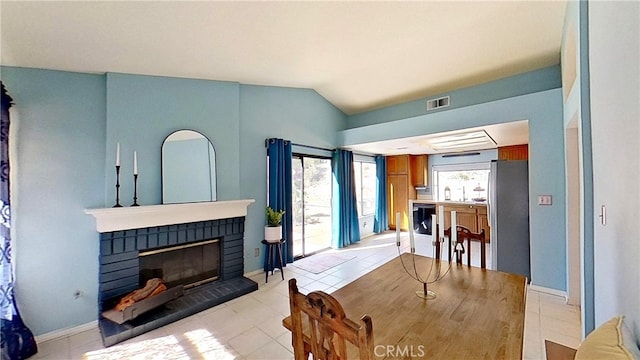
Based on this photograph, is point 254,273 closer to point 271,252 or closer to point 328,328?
point 271,252

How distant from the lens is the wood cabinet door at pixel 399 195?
6.82 metres

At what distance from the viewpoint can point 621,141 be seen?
1.08 metres

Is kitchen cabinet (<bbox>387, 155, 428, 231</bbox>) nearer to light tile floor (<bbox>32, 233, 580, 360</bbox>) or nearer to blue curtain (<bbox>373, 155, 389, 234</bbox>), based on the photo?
blue curtain (<bbox>373, 155, 389, 234</bbox>)

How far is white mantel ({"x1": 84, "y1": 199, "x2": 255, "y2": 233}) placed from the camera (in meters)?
2.54

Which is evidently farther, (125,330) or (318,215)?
(318,215)

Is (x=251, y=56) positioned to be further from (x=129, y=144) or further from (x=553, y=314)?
(x=553, y=314)

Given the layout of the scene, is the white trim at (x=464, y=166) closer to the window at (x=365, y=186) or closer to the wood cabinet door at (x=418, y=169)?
the wood cabinet door at (x=418, y=169)

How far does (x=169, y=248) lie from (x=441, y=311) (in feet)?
9.83

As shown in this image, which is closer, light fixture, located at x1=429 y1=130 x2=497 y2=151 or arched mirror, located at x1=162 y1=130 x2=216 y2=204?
arched mirror, located at x1=162 y1=130 x2=216 y2=204

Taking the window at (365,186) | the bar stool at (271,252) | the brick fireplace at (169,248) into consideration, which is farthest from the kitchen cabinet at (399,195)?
the brick fireplace at (169,248)

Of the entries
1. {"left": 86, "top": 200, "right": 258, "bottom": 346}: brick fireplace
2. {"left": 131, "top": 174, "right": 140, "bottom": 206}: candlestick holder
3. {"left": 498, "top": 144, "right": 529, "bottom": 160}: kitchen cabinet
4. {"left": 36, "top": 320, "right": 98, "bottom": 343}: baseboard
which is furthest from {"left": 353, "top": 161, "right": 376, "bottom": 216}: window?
{"left": 36, "top": 320, "right": 98, "bottom": 343}: baseboard

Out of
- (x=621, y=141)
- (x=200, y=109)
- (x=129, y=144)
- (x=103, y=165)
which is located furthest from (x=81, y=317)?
(x=621, y=141)

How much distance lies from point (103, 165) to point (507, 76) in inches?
223

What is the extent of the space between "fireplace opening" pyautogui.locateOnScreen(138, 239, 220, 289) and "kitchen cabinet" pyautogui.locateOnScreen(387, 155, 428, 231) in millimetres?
4906
